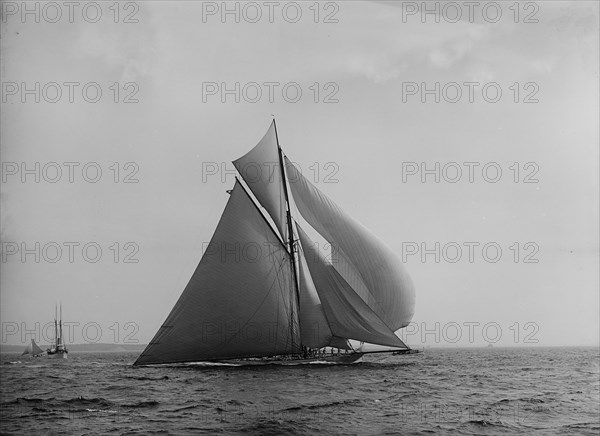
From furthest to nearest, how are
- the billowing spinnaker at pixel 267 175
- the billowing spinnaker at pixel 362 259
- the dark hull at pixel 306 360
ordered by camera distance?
the billowing spinnaker at pixel 267 175, the dark hull at pixel 306 360, the billowing spinnaker at pixel 362 259

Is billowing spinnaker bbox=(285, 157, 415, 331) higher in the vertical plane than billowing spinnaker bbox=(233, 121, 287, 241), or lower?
lower

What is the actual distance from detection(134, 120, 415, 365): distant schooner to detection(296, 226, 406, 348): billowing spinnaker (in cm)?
6

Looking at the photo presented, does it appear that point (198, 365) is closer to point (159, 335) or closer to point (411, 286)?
point (159, 335)

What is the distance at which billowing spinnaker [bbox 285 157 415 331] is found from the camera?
128 feet

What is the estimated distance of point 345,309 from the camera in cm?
3969

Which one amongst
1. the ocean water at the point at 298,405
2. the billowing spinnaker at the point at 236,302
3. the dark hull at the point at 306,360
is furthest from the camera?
the dark hull at the point at 306,360

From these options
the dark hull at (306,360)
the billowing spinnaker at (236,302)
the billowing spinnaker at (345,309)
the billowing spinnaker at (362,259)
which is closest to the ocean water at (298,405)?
the billowing spinnaker at (236,302)

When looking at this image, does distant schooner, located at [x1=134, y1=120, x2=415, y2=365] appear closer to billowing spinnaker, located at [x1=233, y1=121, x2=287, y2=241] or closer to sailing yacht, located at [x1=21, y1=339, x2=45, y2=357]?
billowing spinnaker, located at [x1=233, y1=121, x2=287, y2=241]

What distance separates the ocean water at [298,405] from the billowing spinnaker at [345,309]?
8.95 ft

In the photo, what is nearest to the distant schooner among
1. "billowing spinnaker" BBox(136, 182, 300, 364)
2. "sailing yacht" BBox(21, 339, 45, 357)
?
"billowing spinnaker" BBox(136, 182, 300, 364)

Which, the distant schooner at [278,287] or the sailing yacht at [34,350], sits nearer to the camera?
the distant schooner at [278,287]

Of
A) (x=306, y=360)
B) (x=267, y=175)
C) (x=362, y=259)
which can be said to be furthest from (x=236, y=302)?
(x=267, y=175)

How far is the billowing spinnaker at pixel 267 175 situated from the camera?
1628 inches

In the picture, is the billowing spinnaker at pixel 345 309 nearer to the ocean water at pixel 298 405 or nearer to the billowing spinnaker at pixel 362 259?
the billowing spinnaker at pixel 362 259
